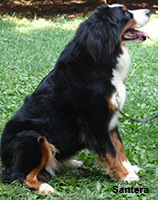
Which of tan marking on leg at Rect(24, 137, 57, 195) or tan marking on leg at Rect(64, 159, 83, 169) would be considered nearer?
tan marking on leg at Rect(24, 137, 57, 195)

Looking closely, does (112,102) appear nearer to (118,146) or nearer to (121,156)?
(118,146)

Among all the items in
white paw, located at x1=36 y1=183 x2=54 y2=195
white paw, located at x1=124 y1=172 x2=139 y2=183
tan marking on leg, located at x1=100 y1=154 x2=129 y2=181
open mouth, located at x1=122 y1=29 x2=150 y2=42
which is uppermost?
open mouth, located at x1=122 y1=29 x2=150 y2=42

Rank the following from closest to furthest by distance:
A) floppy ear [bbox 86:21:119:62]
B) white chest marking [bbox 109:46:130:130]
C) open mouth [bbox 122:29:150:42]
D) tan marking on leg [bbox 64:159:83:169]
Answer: floppy ear [bbox 86:21:119:62] → white chest marking [bbox 109:46:130:130] → open mouth [bbox 122:29:150:42] → tan marking on leg [bbox 64:159:83:169]

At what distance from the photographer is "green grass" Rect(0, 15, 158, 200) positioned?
125 inches

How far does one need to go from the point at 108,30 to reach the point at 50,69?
4052 mm

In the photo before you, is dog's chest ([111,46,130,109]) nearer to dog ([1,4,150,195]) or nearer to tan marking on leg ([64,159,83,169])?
dog ([1,4,150,195])

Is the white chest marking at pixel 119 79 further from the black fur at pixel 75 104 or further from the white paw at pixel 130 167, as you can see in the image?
the white paw at pixel 130 167

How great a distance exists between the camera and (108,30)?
3043mm

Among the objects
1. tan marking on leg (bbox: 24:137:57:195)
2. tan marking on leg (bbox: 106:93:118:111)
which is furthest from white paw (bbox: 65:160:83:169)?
tan marking on leg (bbox: 106:93:118:111)

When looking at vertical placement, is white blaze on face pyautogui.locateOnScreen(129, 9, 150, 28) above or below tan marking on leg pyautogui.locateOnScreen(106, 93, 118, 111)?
above

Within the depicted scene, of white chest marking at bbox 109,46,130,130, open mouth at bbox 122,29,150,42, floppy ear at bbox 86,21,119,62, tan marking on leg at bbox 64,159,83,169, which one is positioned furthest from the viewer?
tan marking on leg at bbox 64,159,83,169

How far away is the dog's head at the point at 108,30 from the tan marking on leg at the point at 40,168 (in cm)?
110

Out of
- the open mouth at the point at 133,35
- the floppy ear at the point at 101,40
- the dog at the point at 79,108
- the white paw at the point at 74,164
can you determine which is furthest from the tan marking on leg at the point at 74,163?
the open mouth at the point at 133,35

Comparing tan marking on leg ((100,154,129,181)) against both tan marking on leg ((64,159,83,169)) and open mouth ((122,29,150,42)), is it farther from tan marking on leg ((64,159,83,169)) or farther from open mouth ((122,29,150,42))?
open mouth ((122,29,150,42))
